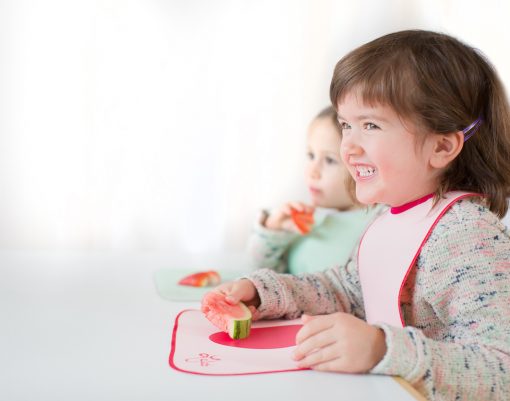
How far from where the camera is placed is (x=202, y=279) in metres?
1.32

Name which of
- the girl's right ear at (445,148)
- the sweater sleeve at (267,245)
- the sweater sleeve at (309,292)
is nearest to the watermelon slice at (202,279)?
the sweater sleeve at (267,245)

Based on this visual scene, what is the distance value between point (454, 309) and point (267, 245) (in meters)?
0.73

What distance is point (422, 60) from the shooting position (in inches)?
34.4

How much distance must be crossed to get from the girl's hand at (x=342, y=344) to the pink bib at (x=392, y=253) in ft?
0.49

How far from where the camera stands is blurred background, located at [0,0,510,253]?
5.91 ft

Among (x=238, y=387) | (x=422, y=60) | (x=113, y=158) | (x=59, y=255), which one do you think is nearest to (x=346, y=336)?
(x=238, y=387)

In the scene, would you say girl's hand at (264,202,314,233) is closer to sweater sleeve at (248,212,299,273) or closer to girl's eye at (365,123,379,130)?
sweater sleeve at (248,212,299,273)

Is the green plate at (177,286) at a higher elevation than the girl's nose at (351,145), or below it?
below

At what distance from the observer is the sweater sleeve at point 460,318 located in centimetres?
75

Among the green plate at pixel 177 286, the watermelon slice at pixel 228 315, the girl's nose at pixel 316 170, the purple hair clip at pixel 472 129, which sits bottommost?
the green plate at pixel 177 286

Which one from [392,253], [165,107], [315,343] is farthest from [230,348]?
[165,107]

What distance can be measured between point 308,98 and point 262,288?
1.12 meters

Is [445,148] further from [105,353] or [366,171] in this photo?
[105,353]

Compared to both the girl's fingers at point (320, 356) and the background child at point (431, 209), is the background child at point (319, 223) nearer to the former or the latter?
the background child at point (431, 209)
